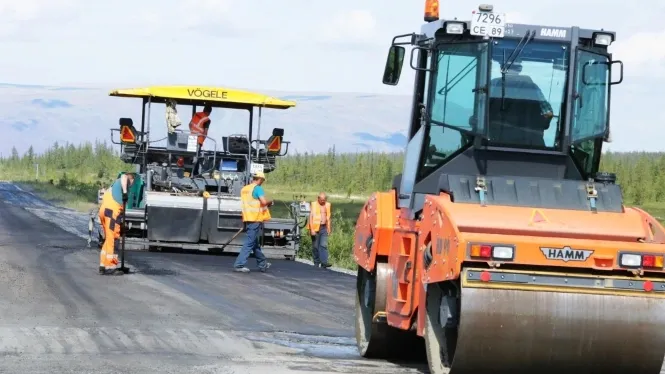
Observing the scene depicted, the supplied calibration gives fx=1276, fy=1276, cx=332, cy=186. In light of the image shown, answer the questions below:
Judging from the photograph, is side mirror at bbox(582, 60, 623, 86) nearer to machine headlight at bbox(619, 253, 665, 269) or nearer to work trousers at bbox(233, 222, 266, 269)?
machine headlight at bbox(619, 253, 665, 269)

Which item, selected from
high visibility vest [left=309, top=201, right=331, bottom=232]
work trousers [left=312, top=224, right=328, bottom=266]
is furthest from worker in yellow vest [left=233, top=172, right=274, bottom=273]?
high visibility vest [left=309, top=201, right=331, bottom=232]

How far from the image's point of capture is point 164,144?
24.6 meters

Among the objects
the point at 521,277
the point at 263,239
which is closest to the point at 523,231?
the point at 521,277

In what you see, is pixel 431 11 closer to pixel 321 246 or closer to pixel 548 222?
pixel 548 222

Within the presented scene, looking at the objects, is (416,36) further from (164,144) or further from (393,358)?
(164,144)

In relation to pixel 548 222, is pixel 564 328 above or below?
below

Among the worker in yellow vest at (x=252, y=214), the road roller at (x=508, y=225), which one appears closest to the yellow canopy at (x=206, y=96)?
the worker in yellow vest at (x=252, y=214)

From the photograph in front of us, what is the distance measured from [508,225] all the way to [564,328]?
788mm

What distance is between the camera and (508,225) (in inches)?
322

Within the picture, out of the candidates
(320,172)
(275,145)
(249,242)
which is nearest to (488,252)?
(249,242)

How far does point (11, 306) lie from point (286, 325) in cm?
304

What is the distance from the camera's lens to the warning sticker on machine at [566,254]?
26.0 ft

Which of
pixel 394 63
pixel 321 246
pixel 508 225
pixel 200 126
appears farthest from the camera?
pixel 200 126

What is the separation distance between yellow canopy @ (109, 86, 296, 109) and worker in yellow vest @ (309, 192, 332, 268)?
2046 mm
